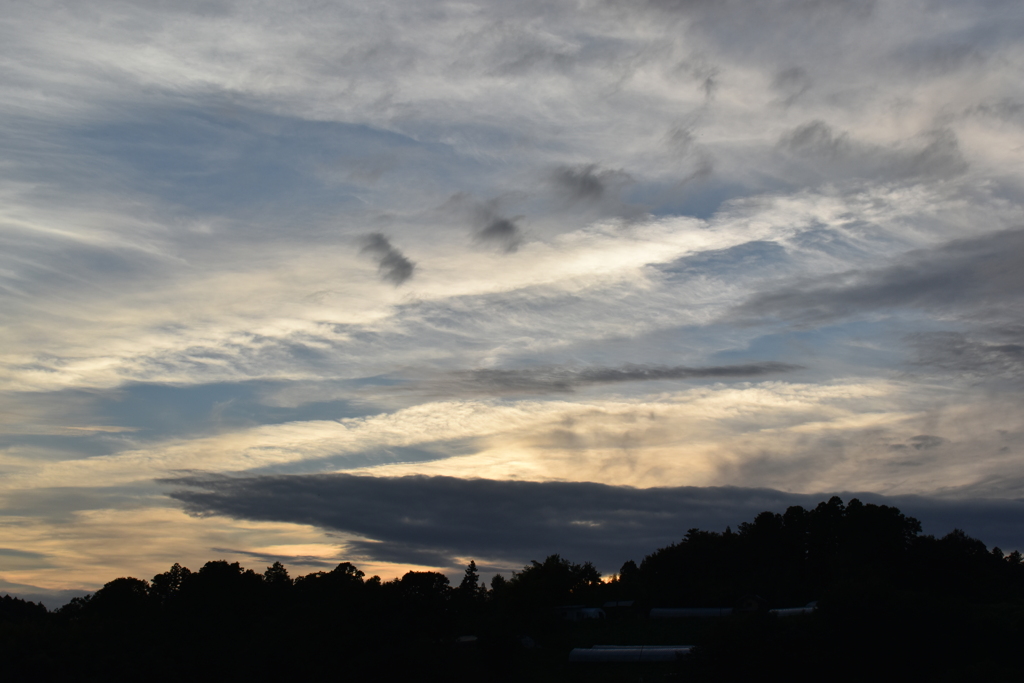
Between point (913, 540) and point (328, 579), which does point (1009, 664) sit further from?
point (328, 579)

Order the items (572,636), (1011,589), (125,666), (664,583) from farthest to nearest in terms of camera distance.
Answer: (664,583) → (1011,589) → (572,636) → (125,666)

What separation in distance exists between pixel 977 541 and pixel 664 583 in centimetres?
5724

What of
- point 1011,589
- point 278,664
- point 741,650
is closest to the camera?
point 741,650

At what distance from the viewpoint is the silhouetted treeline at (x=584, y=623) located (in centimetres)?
6425

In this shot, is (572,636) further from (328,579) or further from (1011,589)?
(1011,589)

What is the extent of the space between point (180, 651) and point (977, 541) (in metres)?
131

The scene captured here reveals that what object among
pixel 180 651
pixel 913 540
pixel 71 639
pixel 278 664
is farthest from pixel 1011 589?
pixel 71 639

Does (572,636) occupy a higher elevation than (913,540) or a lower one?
lower

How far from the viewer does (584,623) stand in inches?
4934

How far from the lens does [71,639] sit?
9469 cm

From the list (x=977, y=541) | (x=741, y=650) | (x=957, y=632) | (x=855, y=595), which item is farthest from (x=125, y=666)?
(x=977, y=541)

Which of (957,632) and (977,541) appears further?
(977,541)

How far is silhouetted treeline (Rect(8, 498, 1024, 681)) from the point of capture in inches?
2530

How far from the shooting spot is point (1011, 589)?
123188 millimetres
